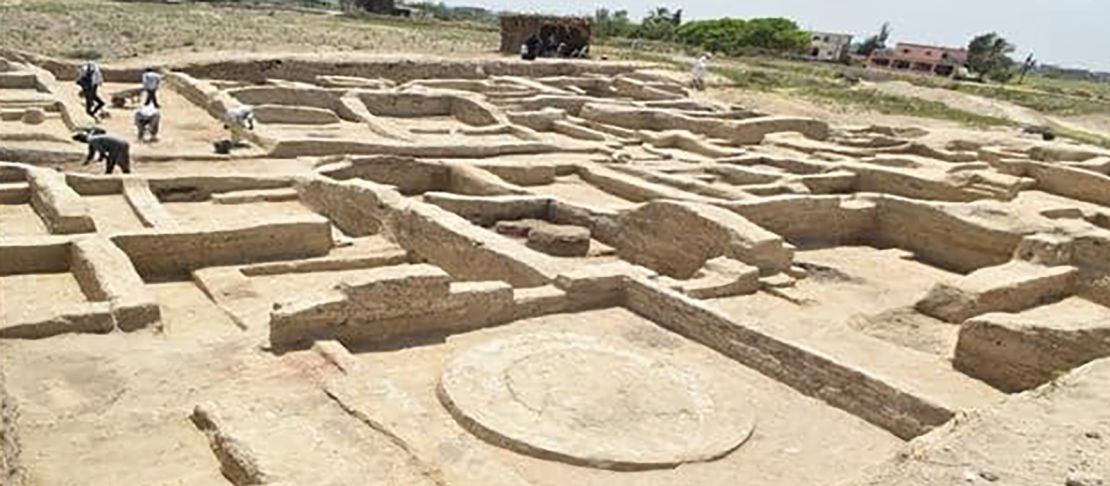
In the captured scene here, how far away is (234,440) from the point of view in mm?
6711

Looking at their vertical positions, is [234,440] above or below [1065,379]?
below

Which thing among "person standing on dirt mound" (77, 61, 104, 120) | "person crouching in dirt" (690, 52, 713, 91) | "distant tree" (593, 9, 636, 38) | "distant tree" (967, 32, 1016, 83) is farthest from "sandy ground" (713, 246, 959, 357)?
"distant tree" (967, 32, 1016, 83)

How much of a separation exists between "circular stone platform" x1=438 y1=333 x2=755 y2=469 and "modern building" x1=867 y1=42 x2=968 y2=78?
269 ft

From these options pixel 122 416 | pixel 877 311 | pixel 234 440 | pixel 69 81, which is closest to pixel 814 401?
pixel 877 311

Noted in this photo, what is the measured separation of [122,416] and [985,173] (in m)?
17.5

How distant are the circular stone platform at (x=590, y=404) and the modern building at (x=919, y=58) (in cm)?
8196

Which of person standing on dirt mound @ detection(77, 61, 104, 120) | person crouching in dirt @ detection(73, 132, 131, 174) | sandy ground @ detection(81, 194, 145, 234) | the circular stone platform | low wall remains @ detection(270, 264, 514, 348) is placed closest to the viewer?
the circular stone platform

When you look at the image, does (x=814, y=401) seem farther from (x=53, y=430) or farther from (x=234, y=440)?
(x=53, y=430)

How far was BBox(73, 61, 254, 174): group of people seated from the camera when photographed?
1480cm

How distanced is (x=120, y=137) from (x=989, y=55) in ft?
271

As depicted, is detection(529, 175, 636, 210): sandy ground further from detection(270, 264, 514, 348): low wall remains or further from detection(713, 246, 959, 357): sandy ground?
detection(270, 264, 514, 348): low wall remains

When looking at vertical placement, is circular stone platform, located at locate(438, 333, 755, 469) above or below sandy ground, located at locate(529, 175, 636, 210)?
above

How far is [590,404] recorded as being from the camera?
8.12 m

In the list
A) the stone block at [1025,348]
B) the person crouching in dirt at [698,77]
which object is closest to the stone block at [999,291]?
the stone block at [1025,348]
